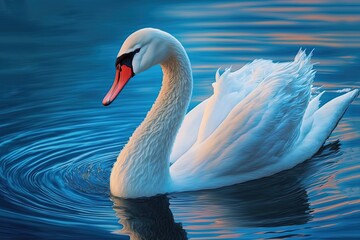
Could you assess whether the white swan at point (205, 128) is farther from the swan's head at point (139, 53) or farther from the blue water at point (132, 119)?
the blue water at point (132, 119)

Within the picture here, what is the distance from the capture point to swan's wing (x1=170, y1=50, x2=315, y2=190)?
8070 mm

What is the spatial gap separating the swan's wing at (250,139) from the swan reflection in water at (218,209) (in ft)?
0.40

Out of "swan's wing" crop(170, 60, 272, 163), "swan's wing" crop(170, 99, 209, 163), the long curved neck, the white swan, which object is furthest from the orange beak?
"swan's wing" crop(170, 99, 209, 163)

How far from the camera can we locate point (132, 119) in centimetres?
1013

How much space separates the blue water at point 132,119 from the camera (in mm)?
7414

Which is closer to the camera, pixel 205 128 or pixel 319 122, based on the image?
pixel 205 128

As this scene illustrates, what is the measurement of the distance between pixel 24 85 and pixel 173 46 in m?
4.35

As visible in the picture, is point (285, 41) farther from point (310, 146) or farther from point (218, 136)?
point (218, 136)

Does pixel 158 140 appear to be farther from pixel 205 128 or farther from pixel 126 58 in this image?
pixel 126 58

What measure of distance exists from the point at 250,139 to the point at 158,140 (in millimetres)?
737

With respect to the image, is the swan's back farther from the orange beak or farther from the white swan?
the orange beak

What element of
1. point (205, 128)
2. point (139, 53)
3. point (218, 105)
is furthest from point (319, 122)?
point (139, 53)

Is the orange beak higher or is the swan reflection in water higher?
the orange beak

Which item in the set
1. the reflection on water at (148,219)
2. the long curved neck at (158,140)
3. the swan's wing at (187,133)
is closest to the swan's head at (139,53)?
the long curved neck at (158,140)
